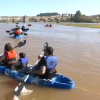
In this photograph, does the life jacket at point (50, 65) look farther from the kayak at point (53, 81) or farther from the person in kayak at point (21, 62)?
the person in kayak at point (21, 62)

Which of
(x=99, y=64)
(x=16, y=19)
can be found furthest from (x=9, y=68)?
(x=16, y=19)

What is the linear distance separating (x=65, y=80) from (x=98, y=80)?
5.40ft

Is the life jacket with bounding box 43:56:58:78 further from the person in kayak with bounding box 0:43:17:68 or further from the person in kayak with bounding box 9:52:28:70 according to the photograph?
the person in kayak with bounding box 0:43:17:68

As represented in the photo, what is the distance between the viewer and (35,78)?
6754 mm

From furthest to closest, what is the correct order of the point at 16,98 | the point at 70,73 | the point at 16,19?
the point at 16,19 → the point at 70,73 → the point at 16,98

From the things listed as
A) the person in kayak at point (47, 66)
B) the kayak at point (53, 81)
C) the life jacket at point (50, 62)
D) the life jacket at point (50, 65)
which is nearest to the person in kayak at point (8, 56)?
the kayak at point (53, 81)

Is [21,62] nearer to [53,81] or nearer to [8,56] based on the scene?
[8,56]

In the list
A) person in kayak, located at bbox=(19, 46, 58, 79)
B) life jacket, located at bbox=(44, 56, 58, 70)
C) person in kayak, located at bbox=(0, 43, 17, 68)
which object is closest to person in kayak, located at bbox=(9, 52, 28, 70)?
person in kayak, located at bbox=(0, 43, 17, 68)

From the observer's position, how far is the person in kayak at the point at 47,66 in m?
6.22

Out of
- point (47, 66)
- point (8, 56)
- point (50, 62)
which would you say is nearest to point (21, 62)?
point (8, 56)

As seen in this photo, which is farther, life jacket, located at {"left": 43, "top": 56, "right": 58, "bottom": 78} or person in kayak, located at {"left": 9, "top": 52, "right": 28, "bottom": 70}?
person in kayak, located at {"left": 9, "top": 52, "right": 28, "bottom": 70}

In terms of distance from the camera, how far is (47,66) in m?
6.34

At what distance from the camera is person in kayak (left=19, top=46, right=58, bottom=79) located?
6219mm

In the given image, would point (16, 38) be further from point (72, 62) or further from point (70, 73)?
point (70, 73)
